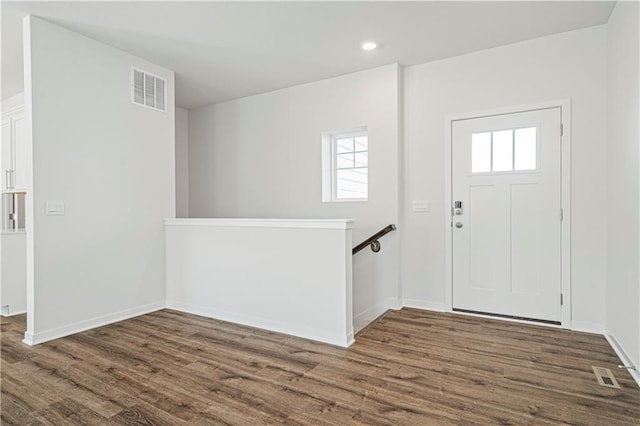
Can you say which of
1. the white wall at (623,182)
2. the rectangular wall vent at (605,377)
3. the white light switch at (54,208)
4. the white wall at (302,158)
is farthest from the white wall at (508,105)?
the white light switch at (54,208)

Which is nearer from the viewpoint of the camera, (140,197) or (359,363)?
(359,363)

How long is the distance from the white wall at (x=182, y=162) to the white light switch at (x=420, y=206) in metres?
3.65

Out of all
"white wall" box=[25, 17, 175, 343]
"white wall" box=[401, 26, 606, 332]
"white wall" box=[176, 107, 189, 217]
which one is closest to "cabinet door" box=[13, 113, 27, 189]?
"white wall" box=[25, 17, 175, 343]

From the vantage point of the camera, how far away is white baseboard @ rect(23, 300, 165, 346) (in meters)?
2.97

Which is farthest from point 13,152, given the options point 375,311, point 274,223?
point 375,311

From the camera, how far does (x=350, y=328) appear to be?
2.96m

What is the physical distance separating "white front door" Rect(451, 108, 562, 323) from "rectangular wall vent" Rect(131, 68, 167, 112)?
3242mm

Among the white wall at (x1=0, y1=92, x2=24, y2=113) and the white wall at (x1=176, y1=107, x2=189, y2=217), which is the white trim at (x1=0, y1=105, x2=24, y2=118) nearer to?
the white wall at (x1=0, y1=92, x2=24, y2=113)

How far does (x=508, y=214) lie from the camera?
3482mm

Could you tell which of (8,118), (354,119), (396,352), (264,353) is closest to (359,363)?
(396,352)

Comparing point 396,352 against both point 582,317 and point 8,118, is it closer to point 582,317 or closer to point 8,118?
point 582,317

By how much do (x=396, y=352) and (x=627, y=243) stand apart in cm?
180

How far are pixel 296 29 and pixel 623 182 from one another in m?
2.84

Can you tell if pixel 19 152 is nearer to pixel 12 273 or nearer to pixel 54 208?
pixel 12 273
